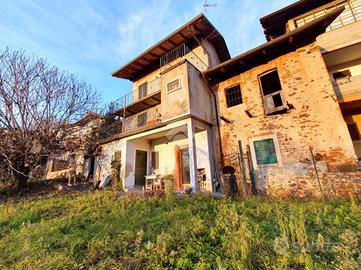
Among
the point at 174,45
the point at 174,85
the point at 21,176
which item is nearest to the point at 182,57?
the point at 174,45

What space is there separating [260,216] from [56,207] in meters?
6.95

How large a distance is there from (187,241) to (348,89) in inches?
362

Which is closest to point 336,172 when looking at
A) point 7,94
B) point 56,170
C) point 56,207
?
point 56,207

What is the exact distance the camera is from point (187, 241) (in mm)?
3133

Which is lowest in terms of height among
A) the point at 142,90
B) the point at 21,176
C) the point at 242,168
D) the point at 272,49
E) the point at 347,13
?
the point at 242,168

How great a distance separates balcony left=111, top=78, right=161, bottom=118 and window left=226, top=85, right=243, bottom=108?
14.1 ft

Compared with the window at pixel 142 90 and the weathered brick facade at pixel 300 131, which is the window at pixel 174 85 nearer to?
the weathered brick facade at pixel 300 131

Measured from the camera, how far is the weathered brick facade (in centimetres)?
655

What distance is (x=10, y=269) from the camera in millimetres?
2773

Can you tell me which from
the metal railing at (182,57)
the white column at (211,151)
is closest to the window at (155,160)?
the white column at (211,151)

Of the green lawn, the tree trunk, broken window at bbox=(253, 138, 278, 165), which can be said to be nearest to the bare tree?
the tree trunk

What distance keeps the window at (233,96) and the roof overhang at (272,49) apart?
0.77 m

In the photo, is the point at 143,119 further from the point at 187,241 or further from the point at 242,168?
the point at 187,241

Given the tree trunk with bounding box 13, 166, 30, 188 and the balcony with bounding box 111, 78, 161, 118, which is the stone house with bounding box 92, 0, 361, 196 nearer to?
the balcony with bounding box 111, 78, 161, 118
